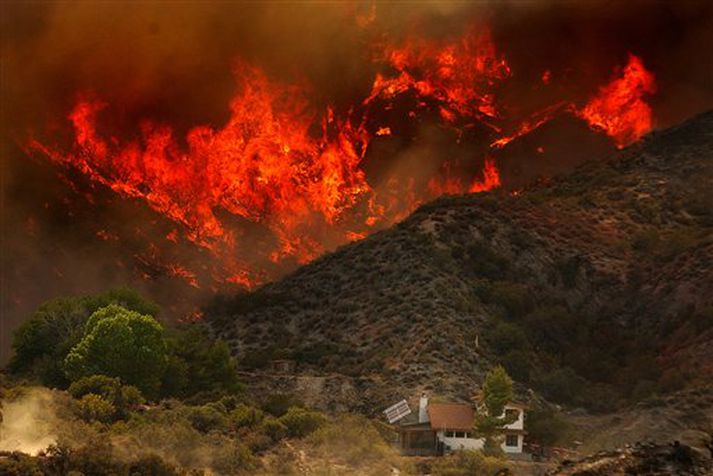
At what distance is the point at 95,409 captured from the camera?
255ft

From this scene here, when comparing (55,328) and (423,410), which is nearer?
(423,410)

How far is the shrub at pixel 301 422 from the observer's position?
283ft

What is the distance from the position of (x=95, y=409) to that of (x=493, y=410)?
1202 inches

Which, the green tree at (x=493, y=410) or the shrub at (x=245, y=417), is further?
the green tree at (x=493, y=410)

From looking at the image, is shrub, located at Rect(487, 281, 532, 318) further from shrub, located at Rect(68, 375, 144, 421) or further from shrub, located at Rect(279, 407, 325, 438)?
shrub, located at Rect(68, 375, 144, 421)

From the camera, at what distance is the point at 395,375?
364ft

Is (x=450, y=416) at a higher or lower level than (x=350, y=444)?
higher

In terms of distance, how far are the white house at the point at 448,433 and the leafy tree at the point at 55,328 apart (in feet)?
92.7

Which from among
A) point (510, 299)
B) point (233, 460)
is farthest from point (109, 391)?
point (510, 299)

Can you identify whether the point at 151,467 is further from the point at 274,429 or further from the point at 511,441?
the point at 511,441

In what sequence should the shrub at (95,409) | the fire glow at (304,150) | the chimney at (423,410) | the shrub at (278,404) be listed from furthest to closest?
the fire glow at (304,150) < the shrub at (278,404) < the chimney at (423,410) < the shrub at (95,409)

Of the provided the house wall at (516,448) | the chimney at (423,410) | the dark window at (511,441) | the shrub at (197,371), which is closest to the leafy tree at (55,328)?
the shrub at (197,371)

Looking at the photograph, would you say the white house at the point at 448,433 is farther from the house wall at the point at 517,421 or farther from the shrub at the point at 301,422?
the shrub at the point at 301,422

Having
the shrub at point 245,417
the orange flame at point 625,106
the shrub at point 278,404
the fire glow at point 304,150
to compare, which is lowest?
the shrub at point 245,417
